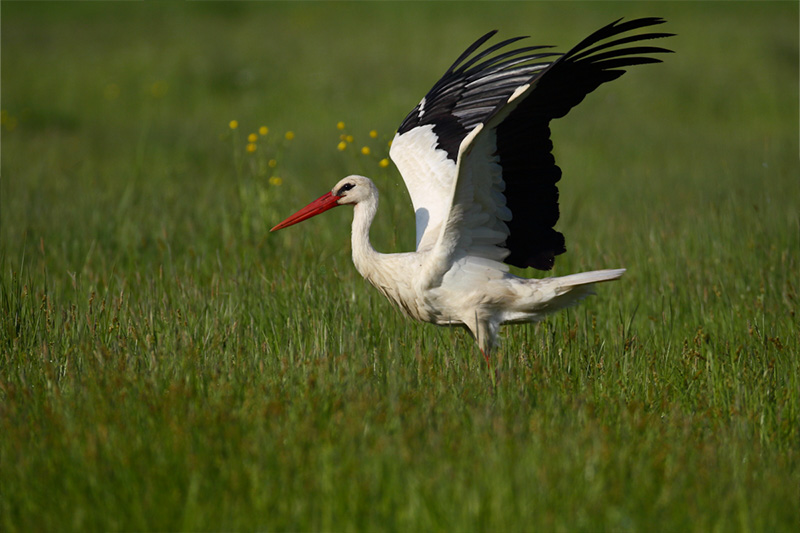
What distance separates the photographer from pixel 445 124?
5.11 meters

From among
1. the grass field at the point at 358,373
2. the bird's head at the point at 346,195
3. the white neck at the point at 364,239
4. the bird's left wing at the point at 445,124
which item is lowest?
the grass field at the point at 358,373

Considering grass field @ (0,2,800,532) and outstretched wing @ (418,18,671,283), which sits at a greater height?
outstretched wing @ (418,18,671,283)

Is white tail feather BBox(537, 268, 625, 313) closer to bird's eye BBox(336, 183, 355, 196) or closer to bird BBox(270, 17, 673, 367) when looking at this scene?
bird BBox(270, 17, 673, 367)

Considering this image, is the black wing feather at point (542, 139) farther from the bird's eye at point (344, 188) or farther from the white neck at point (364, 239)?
the bird's eye at point (344, 188)

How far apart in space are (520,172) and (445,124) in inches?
46.3

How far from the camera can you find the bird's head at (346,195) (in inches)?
175

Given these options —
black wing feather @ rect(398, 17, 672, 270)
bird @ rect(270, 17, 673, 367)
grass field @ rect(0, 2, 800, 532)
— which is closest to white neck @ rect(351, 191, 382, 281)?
bird @ rect(270, 17, 673, 367)

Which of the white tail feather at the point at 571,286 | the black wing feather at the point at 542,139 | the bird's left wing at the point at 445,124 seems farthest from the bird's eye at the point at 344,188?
the white tail feather at the point at 571,286

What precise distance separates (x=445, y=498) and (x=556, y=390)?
117cm

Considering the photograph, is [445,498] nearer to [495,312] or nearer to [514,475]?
[514,475]

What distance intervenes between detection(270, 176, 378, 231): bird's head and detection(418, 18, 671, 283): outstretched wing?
44cm

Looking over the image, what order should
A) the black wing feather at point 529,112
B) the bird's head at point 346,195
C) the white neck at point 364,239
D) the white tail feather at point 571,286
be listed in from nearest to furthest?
the black wing feather at point 529,112 → the white tail feather at point 571,286 → the white neck at point 364,239 → the bird's head at point 346,195

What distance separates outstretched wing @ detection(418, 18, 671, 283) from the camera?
3.61m

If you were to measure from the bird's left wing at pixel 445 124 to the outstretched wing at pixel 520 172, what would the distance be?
0.33 meters
